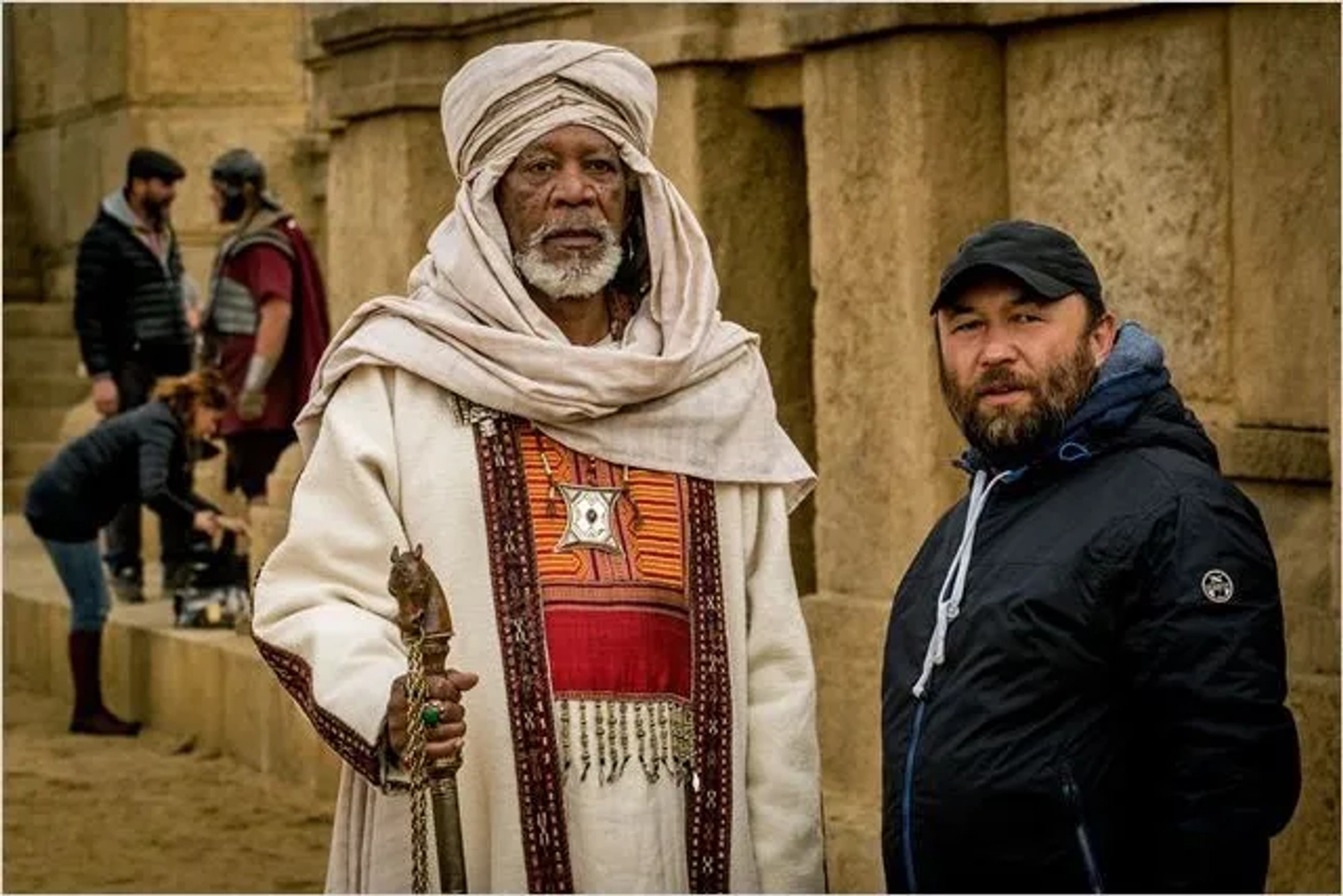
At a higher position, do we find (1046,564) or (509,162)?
(509,162)

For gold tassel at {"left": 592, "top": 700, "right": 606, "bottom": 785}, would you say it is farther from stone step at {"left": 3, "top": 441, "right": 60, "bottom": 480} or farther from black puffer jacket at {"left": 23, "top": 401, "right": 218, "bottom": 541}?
stone step at {"left": 3, "top": 441, "right": 60, "bottom": 480}

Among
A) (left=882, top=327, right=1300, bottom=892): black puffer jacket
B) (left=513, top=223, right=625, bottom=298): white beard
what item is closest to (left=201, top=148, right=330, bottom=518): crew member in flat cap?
(left=513, top=223, right=625, bottom=298): white beard

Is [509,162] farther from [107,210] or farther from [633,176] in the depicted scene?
[107,210]

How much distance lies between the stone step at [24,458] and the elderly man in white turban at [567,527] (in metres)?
14.3

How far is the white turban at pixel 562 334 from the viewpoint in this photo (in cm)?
523

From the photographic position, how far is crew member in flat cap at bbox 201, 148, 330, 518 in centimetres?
1241

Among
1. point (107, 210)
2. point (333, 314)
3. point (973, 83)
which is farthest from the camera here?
point (107, 210)

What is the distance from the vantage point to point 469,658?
204 inches

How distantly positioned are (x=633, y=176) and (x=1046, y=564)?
107 centimetres

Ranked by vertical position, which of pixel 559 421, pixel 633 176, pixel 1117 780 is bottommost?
pixel 1117 780

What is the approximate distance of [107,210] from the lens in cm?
1416

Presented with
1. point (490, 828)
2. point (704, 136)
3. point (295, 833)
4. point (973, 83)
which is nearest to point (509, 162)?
point (490, 828)

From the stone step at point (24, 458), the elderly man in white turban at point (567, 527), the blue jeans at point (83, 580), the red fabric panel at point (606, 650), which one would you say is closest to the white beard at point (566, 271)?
the elderly man in white turban at point (567, 527)

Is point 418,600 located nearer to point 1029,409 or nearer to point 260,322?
point 1029,409
